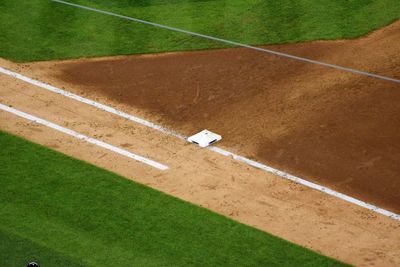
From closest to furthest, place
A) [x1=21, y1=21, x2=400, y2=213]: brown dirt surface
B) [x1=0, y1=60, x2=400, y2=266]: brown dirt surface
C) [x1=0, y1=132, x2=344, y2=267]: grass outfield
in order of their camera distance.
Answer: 1. [x1=0, y1=132, x2=344, y2=267]: grass outfield
2. [x1=0, y1=60, x2=400, y2=266]: brown dirt surface
3. [x1=21, y1=21, x2=400, y2=213]: brown dirt surface

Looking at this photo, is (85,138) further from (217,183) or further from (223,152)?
(217,183)

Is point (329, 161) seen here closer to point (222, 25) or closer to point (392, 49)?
point (392, 49)

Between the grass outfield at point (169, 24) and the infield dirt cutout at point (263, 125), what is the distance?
20.9 inches

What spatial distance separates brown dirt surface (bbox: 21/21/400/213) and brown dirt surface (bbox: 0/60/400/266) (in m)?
0.61

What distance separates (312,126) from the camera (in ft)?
64.1

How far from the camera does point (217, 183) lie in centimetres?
1773

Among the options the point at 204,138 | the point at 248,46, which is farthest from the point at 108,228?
the point at 248,46

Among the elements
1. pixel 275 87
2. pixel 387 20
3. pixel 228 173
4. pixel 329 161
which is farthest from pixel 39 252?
pixel 387 20

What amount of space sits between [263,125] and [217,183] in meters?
2.52

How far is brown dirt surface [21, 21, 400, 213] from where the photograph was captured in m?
18.3

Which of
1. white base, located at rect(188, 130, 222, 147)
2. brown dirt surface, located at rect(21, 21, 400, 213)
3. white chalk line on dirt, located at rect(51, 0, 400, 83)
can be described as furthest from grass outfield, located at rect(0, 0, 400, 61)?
white base, located at rect(188, 130, 222, 147)

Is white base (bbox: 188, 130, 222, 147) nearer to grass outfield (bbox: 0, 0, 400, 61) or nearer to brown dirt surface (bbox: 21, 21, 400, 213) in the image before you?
brown dirt surface (bbox: 21, 21, 400, 213)

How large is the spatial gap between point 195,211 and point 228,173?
1529 millimetres

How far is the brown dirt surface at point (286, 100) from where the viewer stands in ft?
60.1
